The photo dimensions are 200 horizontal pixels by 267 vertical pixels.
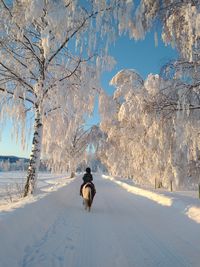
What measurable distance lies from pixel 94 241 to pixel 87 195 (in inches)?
Result: 232

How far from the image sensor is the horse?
12659 millimetres

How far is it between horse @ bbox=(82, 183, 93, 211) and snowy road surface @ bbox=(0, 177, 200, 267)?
238 centimetres

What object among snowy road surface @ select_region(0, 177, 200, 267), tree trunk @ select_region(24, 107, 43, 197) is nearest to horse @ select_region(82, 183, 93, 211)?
tree trunk @ select_region(24, 107, 43, 197)

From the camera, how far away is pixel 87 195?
13023 millimetres

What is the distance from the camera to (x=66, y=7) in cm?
857

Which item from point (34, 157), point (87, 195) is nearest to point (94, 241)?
point (87, 195)

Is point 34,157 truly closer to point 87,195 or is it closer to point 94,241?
point 87,195

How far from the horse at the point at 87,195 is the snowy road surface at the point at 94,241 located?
2.38m

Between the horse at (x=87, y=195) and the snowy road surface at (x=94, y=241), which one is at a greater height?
the horse at (x=87, y=195)

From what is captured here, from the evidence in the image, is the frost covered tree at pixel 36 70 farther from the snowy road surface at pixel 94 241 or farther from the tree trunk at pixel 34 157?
the snowy road surface at pixel 94 241

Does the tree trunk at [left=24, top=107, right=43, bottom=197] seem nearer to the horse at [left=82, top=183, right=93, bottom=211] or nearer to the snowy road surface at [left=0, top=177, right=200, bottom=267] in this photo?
the horse at [left=82, top=183, right=93, bottom=211]

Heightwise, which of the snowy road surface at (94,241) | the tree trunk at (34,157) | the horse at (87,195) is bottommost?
the snowy road surface at (94,241)

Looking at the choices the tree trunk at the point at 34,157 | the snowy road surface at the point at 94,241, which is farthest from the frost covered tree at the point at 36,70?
the snowy road surface at the point at 94,241

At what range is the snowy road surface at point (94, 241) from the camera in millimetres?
5492
